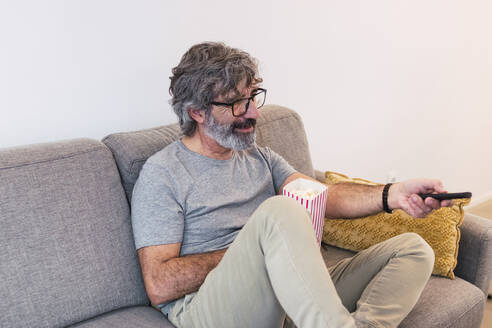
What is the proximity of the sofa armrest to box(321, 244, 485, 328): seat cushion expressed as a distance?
0.06 meters

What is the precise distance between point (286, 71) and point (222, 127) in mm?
853

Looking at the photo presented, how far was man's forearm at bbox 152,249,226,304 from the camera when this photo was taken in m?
1.39

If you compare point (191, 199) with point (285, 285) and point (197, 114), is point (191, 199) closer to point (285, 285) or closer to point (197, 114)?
point (197, 114)

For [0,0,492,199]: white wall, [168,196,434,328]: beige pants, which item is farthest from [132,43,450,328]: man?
[0,0,492,199]: white wall

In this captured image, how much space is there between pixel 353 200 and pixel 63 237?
3.02ft

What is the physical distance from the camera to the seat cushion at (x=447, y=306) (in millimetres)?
1501

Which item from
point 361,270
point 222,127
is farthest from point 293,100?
point 361,270

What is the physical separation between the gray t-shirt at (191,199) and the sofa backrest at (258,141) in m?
0.07

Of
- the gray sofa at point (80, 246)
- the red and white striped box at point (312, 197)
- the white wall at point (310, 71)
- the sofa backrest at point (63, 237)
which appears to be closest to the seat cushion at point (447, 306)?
the gray sofa at point (80, 246)

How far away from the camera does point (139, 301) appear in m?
1.51

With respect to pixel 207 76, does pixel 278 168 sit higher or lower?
lower

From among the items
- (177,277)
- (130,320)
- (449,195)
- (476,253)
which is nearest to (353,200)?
(449,195)

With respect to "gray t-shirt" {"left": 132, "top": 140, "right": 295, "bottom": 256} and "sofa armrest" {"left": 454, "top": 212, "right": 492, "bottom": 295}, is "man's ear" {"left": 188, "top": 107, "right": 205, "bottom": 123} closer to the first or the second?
"gray t-shirt" {"left": 132, "top": 140, "right": 295, "bottom": 256}

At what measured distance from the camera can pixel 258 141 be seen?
1.94 m
